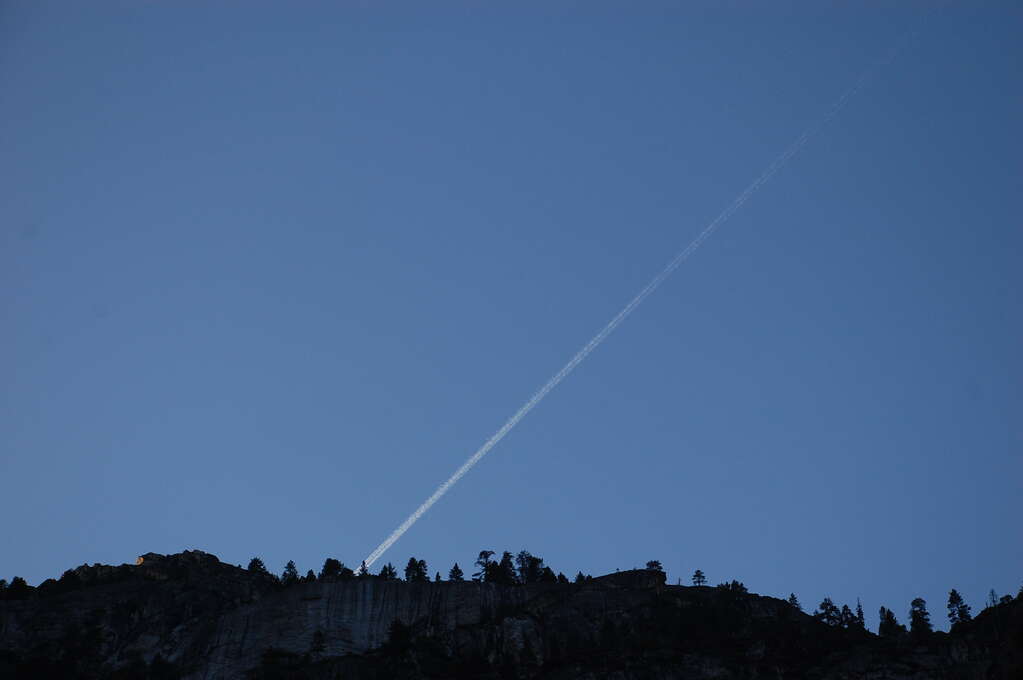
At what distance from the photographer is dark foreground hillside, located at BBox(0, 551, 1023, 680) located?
16450 centimetres

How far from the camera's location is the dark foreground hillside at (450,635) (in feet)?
540

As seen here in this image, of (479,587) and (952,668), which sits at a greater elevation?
(479,587)

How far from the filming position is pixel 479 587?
19050cm

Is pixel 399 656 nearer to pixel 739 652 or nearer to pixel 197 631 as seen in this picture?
pixel 197 631

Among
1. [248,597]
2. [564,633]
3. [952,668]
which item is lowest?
[952,668]

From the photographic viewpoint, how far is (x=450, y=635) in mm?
178375

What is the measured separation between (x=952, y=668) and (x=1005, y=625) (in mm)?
9218

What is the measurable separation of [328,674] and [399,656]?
10.8m

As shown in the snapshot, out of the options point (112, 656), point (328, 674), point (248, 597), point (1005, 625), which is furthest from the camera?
point (248, 597)

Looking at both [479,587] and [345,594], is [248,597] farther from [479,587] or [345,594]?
[479,587]

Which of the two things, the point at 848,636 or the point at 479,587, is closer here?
the point at 848,636

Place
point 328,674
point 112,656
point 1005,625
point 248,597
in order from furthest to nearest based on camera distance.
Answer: point 248,597 → point 112,656 → point 328,674 → point 1005,625

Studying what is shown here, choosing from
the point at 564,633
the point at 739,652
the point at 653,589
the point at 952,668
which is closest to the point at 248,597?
the point at 564,633

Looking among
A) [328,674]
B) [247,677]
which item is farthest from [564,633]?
[247,677]
